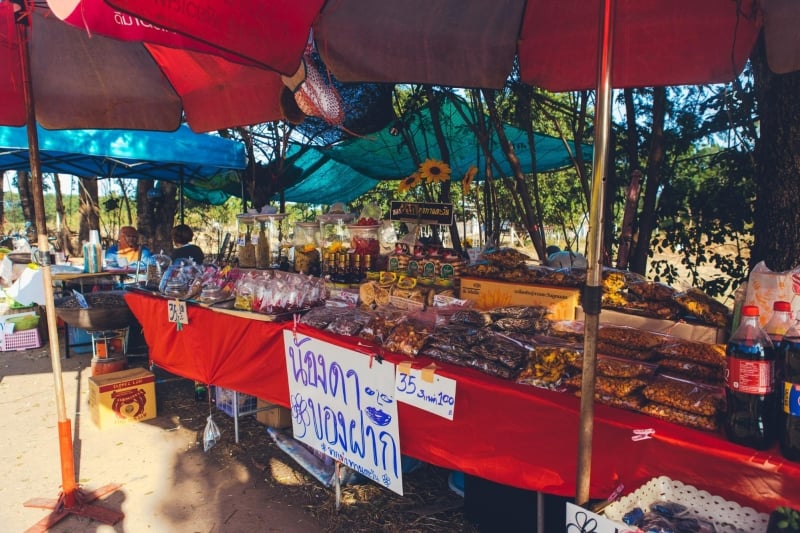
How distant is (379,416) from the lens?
2.37 metres

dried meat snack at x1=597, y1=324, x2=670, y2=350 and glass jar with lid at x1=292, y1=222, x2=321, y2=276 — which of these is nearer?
dried meat snack at x1=597, y1=324, x2=670, y2=350

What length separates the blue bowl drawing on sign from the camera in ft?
7.66

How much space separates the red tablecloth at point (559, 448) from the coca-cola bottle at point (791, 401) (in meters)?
0.04

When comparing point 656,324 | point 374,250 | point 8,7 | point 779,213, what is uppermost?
point 8,7

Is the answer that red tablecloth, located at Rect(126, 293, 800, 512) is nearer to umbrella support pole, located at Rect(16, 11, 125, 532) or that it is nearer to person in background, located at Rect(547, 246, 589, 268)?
umbrella support pole, located at Rect(16, 11, 125, 532)

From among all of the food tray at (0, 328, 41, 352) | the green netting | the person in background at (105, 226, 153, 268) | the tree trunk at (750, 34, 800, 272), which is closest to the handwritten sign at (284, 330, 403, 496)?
the tree trunk at (750, 34, 800, 272)

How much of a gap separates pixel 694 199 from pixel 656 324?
2603 millimetres

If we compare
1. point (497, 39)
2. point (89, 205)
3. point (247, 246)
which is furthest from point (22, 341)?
point (89, 205)

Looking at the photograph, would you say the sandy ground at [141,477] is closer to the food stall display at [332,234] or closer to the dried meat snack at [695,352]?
the food stall display at [332,234]

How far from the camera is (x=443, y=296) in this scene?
280 cm

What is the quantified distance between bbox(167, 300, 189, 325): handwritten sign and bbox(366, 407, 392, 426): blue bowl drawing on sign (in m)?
2.02

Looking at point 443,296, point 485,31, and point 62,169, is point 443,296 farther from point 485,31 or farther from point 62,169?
point 62,169

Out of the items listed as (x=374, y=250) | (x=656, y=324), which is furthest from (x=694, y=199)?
(x=374, y=250)

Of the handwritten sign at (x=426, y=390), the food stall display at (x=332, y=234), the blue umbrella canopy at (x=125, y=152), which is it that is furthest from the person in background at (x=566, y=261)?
the blue umbrella canopy at (x=125, y=152)
